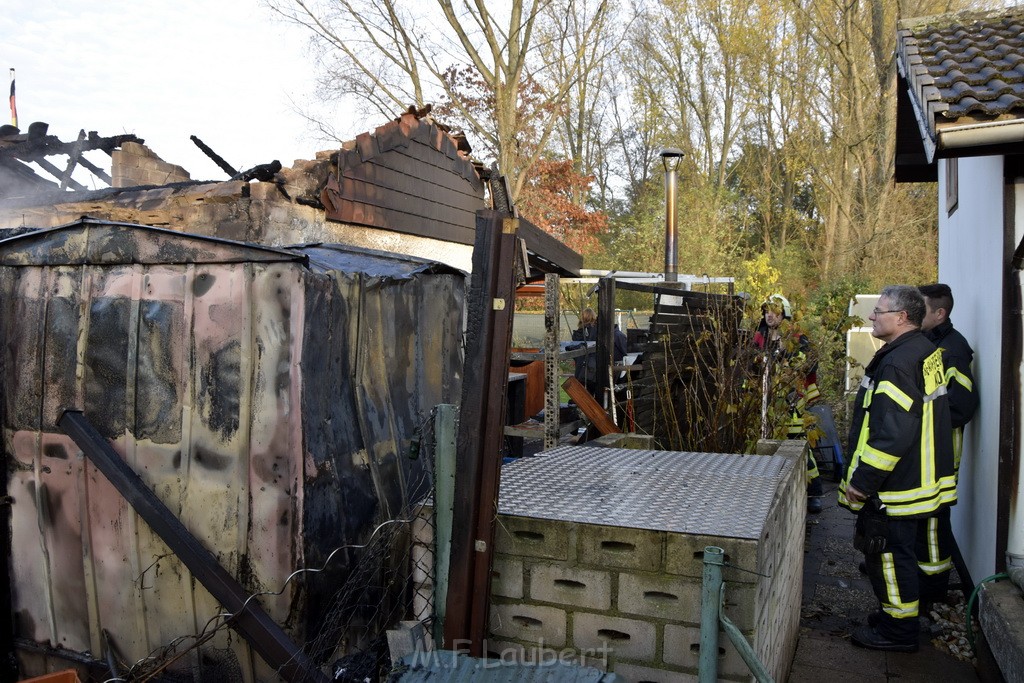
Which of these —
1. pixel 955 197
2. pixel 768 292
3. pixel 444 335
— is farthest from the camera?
pixel 768 292

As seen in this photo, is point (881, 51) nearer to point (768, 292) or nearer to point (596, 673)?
point (768, 292)

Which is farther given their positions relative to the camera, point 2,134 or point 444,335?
point 2,134

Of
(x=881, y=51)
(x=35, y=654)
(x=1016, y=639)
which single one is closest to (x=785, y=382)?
(x=1016, y=639)

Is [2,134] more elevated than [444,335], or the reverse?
[2,134]

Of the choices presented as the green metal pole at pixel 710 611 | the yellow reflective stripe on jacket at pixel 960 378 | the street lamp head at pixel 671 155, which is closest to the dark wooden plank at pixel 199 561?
the green metal pole at pixel 710 611

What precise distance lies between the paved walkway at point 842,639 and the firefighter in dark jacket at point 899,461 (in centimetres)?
13

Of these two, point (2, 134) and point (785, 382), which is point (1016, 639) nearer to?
point (785, 382)

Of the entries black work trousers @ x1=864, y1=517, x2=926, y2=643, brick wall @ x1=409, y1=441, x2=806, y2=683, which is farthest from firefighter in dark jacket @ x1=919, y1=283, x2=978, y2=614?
brick wall @ x1=409, y1=441, x2=806, y2=683

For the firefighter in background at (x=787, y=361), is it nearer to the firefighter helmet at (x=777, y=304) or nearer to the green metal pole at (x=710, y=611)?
the firefighter helmet at (x=777, y=304)

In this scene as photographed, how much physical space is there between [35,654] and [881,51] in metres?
20.5

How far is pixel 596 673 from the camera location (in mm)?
2461

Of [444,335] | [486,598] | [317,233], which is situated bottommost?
[486,598]

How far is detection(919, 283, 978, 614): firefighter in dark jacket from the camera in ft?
16.1

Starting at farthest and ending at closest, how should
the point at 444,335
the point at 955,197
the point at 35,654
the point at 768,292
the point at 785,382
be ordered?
1. the point at 768,292
2. the point at 955,197
3. the point at 785,382
4. the point at 444,335
5. the point at 35,654
